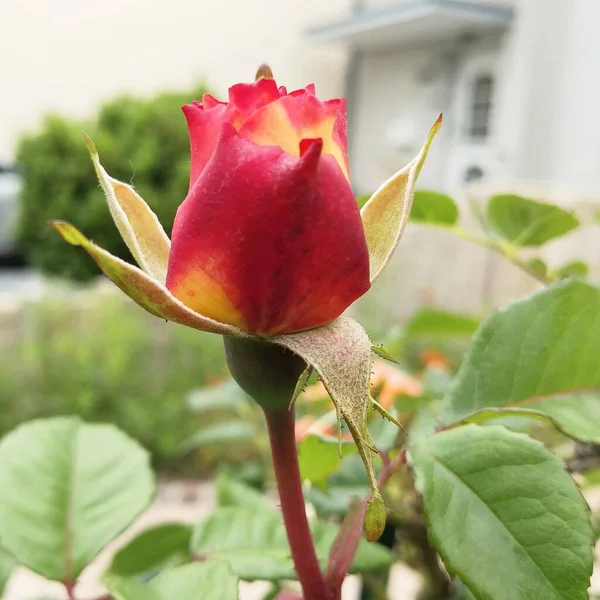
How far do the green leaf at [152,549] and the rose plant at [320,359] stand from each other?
0.04m

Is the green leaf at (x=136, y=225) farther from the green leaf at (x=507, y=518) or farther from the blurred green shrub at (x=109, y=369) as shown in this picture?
the blurred green shrub at (x=109, y=369)

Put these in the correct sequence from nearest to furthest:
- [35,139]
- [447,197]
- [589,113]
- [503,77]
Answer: [447,197], [35,139], [589,113], [503,77]

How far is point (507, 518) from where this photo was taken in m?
0.18

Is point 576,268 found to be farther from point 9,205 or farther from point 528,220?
point 9,205

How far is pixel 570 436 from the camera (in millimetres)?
207

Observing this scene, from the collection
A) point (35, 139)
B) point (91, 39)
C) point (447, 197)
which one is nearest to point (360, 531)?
→ point (447, 197)

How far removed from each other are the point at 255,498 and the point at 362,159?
18.5 ft

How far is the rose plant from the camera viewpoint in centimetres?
15

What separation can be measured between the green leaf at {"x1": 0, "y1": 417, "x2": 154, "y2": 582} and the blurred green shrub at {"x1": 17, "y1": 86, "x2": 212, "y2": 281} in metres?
2.89

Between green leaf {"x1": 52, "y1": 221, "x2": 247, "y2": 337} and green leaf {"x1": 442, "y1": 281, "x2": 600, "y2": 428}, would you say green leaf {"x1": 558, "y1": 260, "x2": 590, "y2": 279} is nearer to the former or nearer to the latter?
green leaf {"x1": 442, "y1": 281, "x2": 600, "y2": 428}

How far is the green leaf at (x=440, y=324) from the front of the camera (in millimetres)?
392

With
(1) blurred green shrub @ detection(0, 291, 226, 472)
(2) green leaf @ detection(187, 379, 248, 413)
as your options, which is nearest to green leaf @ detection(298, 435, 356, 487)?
(2) green leaf @ detection(187, 379, 248, 413)

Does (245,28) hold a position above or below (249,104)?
above

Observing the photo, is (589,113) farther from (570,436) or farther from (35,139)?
(570,436)
